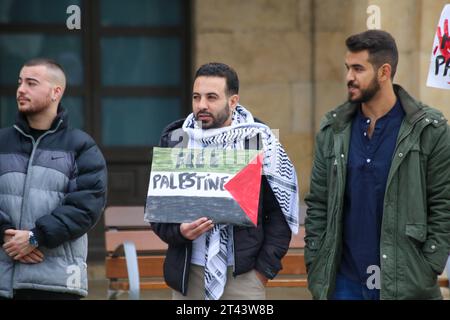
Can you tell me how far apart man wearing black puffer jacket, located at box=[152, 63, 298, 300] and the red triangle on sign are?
144 millimetres

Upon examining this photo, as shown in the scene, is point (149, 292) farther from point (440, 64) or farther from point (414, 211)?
point (414, 211)

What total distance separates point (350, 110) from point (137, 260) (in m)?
2.57

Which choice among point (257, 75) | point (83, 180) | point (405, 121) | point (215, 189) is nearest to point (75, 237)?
point (83, 180)

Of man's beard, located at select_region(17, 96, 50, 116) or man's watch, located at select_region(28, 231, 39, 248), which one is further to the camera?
man's beard, located at select_region(17, 96, 50, 116)

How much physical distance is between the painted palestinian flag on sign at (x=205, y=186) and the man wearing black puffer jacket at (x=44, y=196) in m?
0.42

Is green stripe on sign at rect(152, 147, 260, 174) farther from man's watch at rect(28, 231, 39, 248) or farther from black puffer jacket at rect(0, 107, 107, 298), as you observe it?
man's watch at rect(28, 231, 39, 248)

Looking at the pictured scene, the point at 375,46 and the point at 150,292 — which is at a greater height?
the point at 375,46

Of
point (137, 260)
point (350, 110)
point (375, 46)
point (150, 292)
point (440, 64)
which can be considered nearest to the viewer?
point (375, 46)

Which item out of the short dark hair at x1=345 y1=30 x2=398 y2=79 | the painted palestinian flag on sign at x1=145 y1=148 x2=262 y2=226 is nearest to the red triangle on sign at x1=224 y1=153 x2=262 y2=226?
the painted palestinian flag on sign at x1=145 y1=148 x2=262 y2=226

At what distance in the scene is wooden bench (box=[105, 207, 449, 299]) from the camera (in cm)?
738

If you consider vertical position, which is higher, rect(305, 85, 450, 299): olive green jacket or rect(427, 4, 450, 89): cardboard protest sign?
rect(427, 4, 450, 89): cardboard protest sign

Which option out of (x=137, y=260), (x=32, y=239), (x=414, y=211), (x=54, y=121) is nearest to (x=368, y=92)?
(x=414, y=211)

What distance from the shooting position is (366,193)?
541 centimetres

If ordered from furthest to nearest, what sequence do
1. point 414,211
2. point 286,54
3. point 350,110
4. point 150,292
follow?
point 286,54 < point 150,292 < point 350,110 < point 414,211
